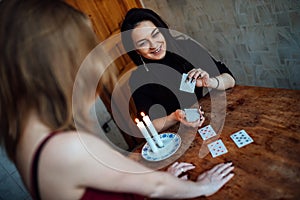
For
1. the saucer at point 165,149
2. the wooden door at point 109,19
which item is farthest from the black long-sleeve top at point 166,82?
the wooden door at point 109,19

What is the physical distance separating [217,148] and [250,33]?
1.42m

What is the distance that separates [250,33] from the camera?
2.24 metres

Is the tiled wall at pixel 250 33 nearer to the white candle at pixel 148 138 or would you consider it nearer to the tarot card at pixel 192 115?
the tarot card at pixel 192 115

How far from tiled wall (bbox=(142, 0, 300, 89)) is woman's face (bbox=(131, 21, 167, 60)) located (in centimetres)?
83

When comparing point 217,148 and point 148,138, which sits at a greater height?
point 148,138

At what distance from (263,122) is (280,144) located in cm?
19

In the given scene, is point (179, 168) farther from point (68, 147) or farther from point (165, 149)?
point (68, 147)

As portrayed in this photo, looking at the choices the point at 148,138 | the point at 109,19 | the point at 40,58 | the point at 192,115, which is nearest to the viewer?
the point at 40,58

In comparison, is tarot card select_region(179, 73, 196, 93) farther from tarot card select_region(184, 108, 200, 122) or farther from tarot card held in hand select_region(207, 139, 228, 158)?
tarot card held in hand select_region(207, 139, 228, 158)

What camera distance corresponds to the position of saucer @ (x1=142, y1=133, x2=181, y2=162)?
1.33m

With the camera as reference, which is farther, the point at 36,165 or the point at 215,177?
the point at 215,177

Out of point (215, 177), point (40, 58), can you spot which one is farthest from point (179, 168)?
point (40, 58)

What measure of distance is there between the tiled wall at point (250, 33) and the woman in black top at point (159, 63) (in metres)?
0.54

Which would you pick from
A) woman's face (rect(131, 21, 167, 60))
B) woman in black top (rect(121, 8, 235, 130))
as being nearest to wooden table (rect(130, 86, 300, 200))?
woman in black top (rect(121, 8, 235, 130))
